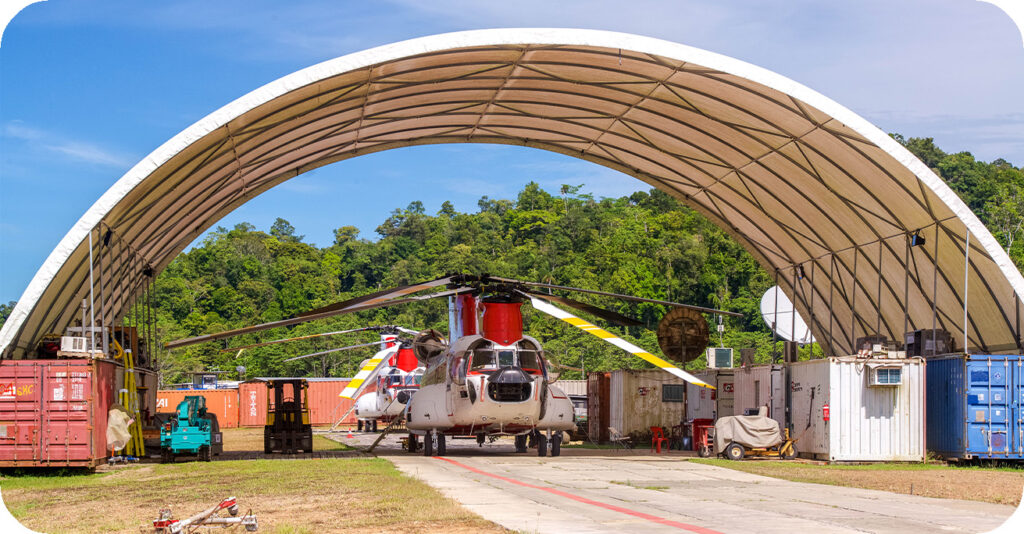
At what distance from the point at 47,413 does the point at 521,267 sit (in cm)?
7701

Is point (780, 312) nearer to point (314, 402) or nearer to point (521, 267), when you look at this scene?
point (314, 402)

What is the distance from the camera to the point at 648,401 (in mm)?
32500

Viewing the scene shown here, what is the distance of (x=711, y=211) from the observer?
108 ft

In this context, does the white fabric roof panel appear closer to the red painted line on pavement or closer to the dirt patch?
the dirt patch

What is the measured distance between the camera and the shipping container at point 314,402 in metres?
57.9

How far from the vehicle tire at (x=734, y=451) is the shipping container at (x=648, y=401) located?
28.9 feet

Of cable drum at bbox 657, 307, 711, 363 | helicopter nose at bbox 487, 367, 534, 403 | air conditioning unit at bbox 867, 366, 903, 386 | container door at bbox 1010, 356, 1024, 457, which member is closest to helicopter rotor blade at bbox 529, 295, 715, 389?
helicopter nose at bbox 487, 367, 534, 403

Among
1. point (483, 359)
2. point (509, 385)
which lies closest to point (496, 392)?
point (509, 385)

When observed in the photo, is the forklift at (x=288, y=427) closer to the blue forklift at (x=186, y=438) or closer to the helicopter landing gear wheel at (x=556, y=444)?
the blue forklift at (x=186, y=438)

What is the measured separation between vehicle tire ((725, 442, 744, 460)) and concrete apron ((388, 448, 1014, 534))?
3905mm

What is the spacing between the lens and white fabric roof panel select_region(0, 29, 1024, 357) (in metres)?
20.1

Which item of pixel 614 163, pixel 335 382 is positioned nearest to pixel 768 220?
pixel 614 163

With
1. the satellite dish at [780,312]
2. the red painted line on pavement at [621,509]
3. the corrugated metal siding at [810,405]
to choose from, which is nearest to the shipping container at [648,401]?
the satellite dish at [780,312]

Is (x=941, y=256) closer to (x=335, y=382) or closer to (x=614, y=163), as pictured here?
(x=614, y=163)
